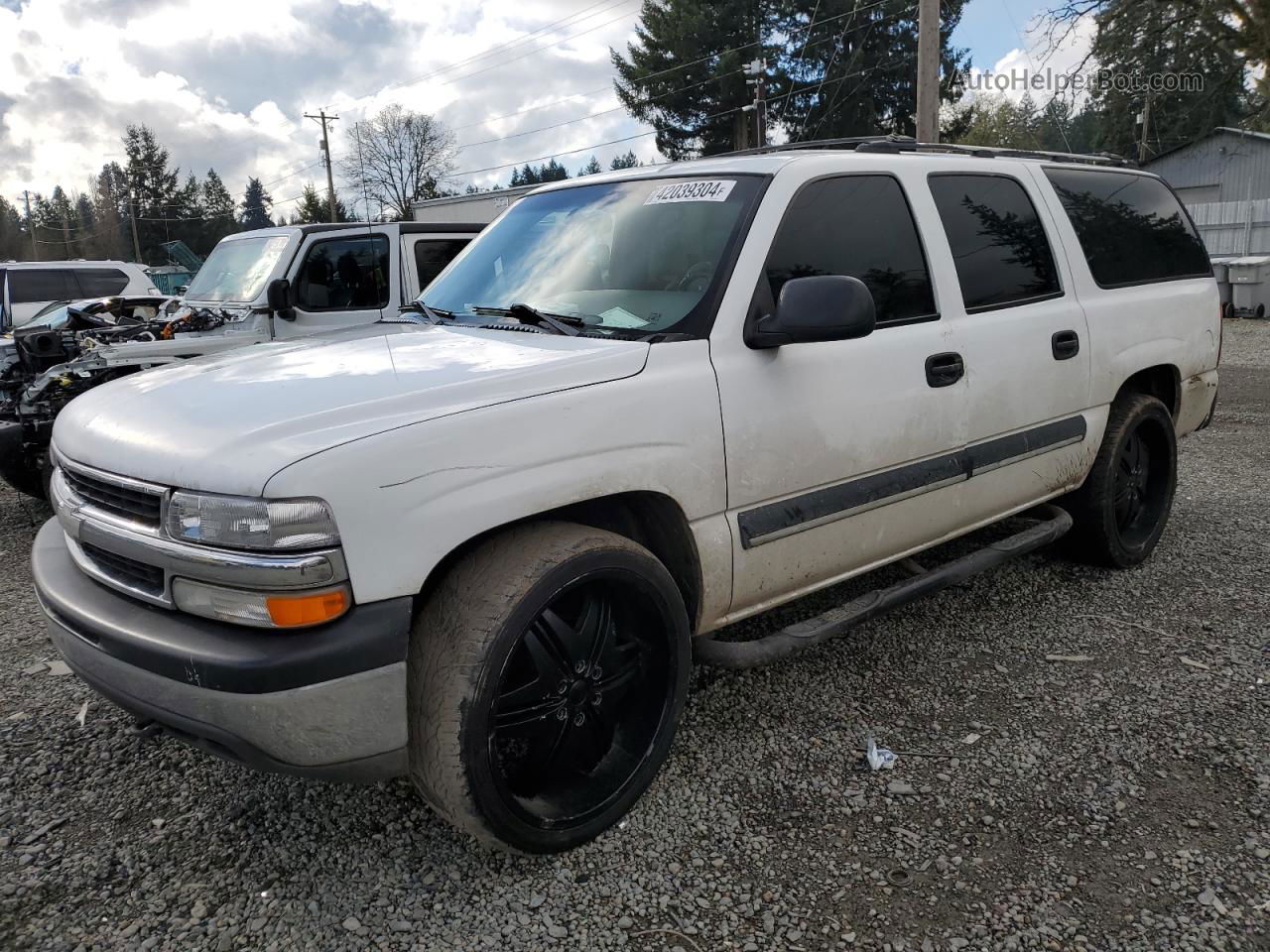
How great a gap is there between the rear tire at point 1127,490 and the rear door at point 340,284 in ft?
17.8

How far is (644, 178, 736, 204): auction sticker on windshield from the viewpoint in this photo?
312cm

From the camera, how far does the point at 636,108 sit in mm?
37938

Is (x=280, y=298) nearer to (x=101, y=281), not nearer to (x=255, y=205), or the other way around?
(x=101, y=281)

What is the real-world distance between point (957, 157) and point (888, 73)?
3383cm

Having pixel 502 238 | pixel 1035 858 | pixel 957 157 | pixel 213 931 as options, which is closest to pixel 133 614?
pixel 213 931

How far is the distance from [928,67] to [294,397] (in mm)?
13660

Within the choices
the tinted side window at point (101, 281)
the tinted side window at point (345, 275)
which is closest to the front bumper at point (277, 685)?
the tinted side window at point (345, 275)

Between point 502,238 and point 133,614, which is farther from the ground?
point 502,238

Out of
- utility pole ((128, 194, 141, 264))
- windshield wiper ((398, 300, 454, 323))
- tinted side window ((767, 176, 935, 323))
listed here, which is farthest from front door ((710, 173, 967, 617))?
utility pole ((128, 194, 141, 264))

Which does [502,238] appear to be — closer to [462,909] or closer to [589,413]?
[589,413]

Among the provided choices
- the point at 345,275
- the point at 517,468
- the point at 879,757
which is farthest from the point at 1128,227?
the point at 345,275

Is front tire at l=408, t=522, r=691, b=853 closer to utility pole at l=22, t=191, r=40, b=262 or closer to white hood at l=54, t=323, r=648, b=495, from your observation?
white hood at l=54, t=323, r=648, b=495

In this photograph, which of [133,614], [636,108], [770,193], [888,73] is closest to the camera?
[133,614]

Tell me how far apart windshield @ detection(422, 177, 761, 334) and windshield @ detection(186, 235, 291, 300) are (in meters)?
4.76
